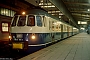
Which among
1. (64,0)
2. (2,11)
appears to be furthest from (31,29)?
(64,0)

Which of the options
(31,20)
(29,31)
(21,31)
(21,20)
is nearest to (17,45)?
(21,31)

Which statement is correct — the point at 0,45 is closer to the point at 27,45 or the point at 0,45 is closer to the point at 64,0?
the point at 27,45

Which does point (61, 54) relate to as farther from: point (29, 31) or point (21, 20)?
point (21, 20)

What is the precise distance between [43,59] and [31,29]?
12.9ft

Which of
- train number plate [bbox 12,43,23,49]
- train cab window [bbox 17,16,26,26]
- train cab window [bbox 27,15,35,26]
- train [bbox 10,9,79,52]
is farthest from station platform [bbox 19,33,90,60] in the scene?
train cab window [bbox 17,16,26,26]

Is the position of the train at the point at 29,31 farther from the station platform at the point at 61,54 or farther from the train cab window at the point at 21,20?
the station platform at the point at 61,54

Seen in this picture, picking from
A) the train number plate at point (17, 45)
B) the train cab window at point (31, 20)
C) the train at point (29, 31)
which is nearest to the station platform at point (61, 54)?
the train at point (29, 31)

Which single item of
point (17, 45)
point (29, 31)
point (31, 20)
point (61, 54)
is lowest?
point (61, 54)

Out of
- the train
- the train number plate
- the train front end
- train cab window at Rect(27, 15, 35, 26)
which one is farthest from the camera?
train cab window at Rect(27, 15, 35, 26)

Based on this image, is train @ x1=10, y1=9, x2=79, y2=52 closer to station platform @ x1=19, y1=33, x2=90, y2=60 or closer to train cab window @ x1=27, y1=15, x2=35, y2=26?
train cab window @ x1=27, y1=15, x2=35, y2=26

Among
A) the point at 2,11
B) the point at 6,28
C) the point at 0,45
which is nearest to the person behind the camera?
the point at 0,45

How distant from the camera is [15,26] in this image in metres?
12.9

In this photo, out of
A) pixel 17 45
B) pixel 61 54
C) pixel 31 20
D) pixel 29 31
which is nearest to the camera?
pixel 61 54

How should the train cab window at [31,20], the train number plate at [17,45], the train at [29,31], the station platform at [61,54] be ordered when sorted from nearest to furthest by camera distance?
the station platform at [61,54]
the train number plate at [17,45]
the train at [29,31]
the train cab window at [31,20]
